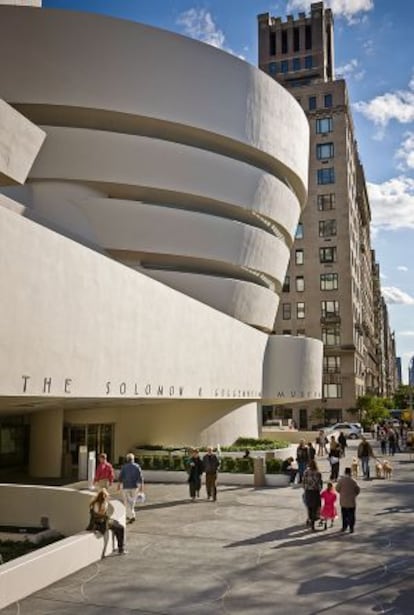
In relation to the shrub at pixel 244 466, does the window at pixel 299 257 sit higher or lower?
higher

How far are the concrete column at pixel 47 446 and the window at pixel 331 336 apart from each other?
167ft

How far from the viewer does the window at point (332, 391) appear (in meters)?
68.6

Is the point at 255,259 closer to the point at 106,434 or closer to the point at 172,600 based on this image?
the point at 106,434

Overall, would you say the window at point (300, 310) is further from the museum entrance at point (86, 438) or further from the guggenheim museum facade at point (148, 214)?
the museum entrance at point (86, 438)

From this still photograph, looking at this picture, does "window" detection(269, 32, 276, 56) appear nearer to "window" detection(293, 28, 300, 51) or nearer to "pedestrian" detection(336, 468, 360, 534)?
"window" detection(293, 28, 300, 51)

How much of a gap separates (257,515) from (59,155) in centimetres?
1669

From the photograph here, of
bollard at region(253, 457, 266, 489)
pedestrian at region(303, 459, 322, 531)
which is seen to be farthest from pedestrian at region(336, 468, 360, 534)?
bollard at region(253, 457, 266, 489)

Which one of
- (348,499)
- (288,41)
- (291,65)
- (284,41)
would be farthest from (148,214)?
(284,41)

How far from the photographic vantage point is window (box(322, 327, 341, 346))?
69.8 metres

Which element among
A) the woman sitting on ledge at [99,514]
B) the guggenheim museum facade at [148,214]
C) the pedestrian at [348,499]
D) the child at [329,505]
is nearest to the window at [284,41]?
the guggenheim museum facade at [148,214]

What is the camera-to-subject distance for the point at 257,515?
15.5 metres

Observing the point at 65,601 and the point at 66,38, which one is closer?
the point at 65,601

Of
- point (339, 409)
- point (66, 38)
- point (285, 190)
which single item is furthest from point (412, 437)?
point (339, 409)

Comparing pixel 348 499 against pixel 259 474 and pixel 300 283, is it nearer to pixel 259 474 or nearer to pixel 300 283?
pixel 259 474
